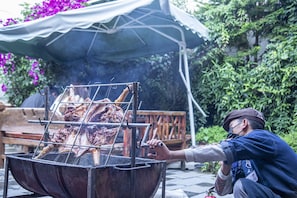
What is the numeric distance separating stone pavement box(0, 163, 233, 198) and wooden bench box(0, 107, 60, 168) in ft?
1.70

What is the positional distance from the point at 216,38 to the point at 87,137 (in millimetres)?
5317

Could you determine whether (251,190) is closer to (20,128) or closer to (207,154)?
(207,154)

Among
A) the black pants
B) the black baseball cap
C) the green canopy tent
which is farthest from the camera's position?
the green canopy tent

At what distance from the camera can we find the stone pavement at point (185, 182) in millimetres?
4312

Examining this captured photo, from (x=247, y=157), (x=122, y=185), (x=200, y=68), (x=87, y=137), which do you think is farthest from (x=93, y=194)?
(x=200, y=68)

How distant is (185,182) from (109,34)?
3.34 m

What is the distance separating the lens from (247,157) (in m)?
2.29

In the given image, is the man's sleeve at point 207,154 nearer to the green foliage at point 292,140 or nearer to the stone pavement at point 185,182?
the stone pavement at point 185,182

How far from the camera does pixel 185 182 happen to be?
501 cm

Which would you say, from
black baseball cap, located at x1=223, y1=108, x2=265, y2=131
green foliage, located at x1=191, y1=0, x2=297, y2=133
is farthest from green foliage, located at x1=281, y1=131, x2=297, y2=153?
black baseball cap, located at x1=223, y1=108, x2=265, y2=131

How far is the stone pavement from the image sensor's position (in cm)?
431

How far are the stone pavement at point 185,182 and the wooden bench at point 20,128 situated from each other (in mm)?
520

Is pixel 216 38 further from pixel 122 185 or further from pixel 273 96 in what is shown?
pixel 122 185

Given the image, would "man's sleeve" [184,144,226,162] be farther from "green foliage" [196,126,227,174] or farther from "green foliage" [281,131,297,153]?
"green foliage" [196,126,227,174]
